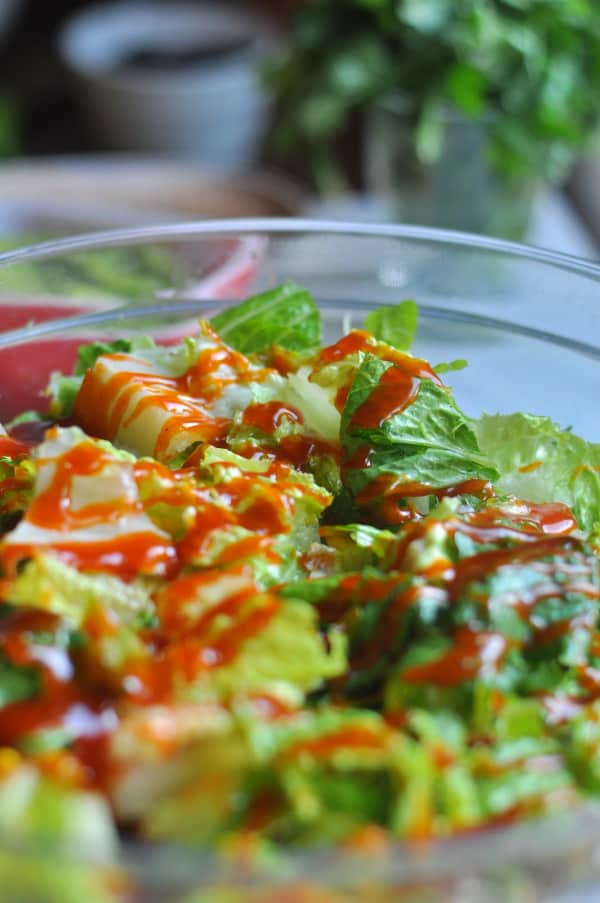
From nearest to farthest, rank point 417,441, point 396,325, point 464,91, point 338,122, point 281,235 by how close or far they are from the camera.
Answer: point 417,441 < point 396,325 < point 281,235 < point 464,91 < point 338,122

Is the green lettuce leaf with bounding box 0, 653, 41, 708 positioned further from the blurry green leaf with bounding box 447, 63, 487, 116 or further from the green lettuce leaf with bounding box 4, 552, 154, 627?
the blurry green leaf with bounding box 447, 63, 487, 116

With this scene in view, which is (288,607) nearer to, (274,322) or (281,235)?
(274,322)

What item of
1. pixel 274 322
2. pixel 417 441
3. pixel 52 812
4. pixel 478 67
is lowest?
pixel 52 812

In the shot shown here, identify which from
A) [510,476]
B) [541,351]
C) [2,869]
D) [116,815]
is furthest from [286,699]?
[541,351]

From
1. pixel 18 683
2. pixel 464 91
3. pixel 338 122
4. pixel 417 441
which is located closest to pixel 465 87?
pixel 464 91

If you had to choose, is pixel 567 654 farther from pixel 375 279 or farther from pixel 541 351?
pixel 375 279

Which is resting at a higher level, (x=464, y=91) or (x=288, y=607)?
(x=464, y=91)

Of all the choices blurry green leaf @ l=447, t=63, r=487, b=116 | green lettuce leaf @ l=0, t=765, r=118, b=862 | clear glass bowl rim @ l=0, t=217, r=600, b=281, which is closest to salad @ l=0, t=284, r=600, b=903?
green lettuce leaf @ l=0, t=765, r=118, b=862
